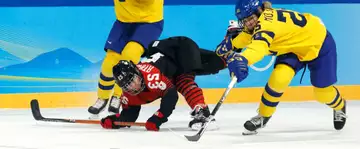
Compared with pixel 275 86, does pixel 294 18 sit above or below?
above

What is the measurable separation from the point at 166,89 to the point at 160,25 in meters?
0.91

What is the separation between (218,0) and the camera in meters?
5.25

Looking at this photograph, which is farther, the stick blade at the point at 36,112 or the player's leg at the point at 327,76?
the stick blade at the point at 36,112

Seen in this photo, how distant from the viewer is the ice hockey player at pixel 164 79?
3377 mm

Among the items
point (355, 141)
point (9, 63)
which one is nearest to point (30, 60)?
point (9, 63)

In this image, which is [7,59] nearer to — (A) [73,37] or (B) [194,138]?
(A) [73,37]

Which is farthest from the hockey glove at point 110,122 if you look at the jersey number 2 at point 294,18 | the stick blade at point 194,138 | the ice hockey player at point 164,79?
the jersey number 2 at point 294,18

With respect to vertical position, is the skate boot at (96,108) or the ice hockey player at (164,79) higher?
the ice hockey player at (164,79)

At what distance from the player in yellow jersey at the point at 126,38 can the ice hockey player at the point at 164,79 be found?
118mm

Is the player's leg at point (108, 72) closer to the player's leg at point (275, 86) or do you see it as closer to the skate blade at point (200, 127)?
the skate blade at point (200, 127)

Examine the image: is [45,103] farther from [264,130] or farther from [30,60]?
[264,130]

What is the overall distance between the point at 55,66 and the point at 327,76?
2.12m

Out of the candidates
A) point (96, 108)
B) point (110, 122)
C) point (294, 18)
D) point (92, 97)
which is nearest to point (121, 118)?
point (110, 122)

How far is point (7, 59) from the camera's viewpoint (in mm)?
4898
